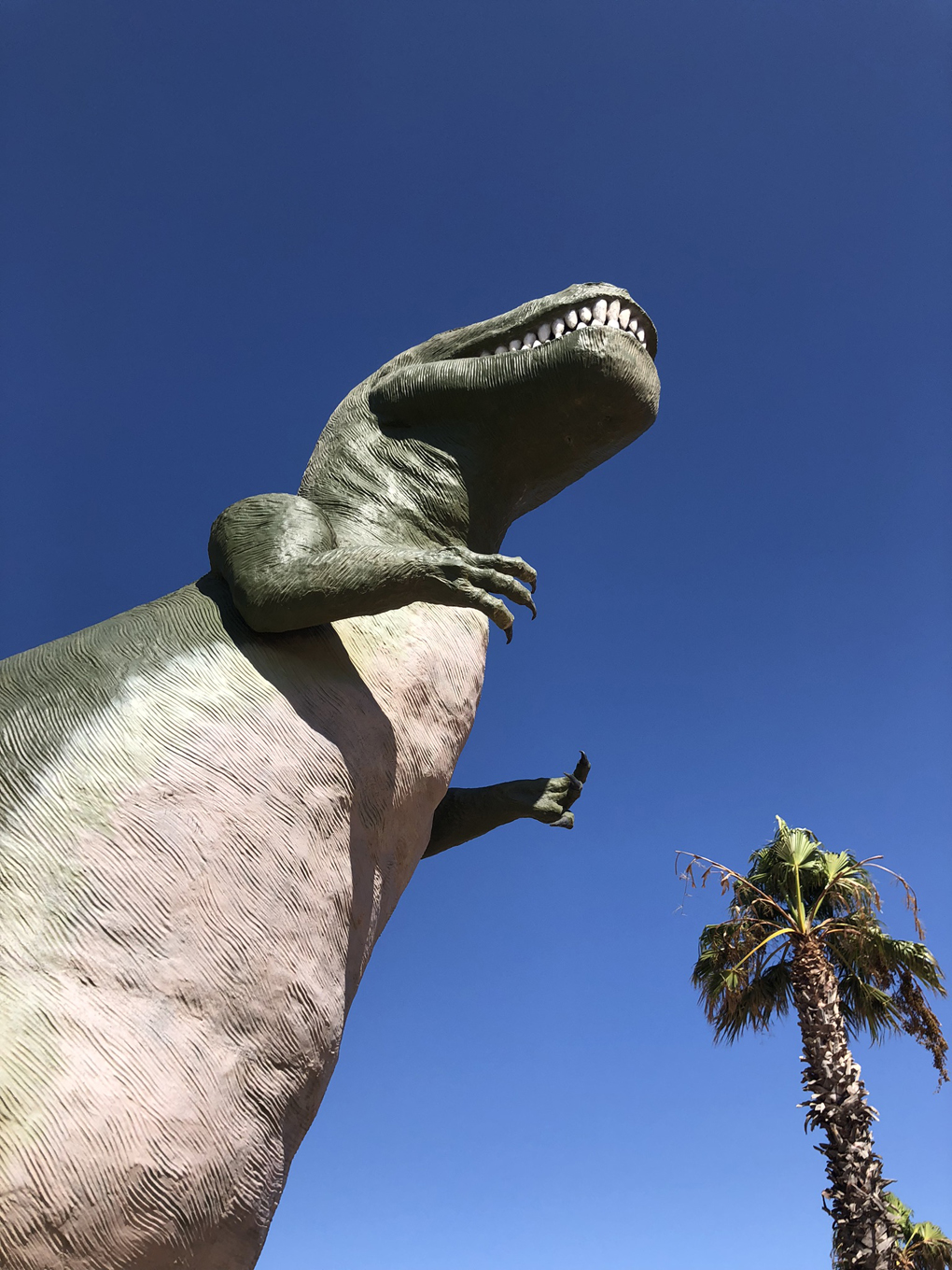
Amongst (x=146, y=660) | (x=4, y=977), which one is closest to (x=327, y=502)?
(x=146, y=660)

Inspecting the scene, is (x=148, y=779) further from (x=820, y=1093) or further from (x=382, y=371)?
(x=820, y=1093)

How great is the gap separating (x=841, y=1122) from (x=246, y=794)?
791 cm

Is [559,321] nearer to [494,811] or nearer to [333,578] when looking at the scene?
[333,578]

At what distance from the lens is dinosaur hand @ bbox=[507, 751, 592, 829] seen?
16.0 ft

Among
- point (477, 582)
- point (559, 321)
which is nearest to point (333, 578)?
point (477, 582)

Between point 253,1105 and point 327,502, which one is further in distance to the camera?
point 327,502

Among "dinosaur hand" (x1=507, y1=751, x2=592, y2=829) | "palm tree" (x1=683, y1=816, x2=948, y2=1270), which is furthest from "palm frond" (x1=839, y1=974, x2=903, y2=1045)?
"dinosaur hand" (x1=507, y1=751, x2=592, y2=829)

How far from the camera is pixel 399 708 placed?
3893 millimetres

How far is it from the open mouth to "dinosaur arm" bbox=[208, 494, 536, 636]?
1289 mm

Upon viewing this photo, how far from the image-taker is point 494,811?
4.91 m

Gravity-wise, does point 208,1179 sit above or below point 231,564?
below

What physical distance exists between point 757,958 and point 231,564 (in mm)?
8933

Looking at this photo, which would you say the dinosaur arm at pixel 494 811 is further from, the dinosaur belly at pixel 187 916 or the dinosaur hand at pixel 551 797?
the dinosaur belly at pixel 187 916

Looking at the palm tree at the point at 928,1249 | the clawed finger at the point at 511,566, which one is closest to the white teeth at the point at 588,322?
the clawed finger at the point at 511,566
